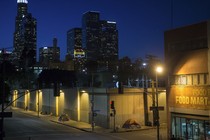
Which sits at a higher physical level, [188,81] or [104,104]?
[188,81]

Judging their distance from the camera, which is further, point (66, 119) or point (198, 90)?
point (66, 119)

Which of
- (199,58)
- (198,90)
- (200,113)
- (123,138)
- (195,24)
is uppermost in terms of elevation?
(195,24)

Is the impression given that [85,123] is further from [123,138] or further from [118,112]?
[123,138]

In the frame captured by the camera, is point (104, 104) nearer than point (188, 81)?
No

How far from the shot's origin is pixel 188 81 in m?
34.0

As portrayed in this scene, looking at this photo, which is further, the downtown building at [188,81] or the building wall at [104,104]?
the building wall at [104,104]

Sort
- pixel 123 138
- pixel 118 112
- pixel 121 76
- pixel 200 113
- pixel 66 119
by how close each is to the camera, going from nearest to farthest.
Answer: pixel 200 113, pixel 123 138, pixel 118 112, pixel 66 119, pixel 121 76

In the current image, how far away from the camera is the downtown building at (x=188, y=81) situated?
3203cm

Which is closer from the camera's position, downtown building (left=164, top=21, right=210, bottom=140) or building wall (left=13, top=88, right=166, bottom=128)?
downtown building (left=164, top=21, right=210, bottom=140)

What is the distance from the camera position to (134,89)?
5169 cm

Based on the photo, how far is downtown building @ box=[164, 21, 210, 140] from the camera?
32.0m

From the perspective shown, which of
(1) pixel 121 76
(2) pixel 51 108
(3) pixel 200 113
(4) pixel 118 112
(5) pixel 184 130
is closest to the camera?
(3) pixel 200 113

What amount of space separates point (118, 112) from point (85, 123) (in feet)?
26.7

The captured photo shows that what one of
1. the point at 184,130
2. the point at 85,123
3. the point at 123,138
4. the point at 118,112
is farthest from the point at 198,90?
the point at 85,123
